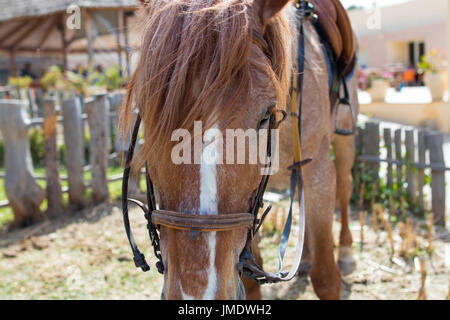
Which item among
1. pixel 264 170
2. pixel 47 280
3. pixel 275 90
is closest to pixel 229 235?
pixel 264 170

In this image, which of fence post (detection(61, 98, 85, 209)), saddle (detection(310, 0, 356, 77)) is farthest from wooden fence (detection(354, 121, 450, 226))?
fence post (detection(61, 98, 85, 209))

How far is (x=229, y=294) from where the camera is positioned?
1.38m

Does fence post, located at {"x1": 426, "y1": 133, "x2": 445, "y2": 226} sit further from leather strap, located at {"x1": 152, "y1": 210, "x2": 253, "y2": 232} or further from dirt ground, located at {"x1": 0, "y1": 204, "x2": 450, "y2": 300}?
leather strap, located at {"x1": 152, "y1": 210, "x2": 253, "y2": 232}

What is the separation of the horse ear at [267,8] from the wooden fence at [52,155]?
171 inches

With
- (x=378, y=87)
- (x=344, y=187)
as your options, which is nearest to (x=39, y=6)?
(x=378, y=87)

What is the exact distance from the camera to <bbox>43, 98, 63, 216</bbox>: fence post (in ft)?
17.7

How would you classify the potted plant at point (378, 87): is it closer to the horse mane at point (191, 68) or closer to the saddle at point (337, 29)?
the saddle at point (337, 29)

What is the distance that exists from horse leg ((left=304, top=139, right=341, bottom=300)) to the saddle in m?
0.73

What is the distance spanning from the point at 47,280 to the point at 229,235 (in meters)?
3.17

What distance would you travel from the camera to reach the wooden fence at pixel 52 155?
5.03 metres

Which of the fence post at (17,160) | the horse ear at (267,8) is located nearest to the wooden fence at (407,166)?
the horse ear at (267,8)

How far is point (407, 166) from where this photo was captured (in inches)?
203
